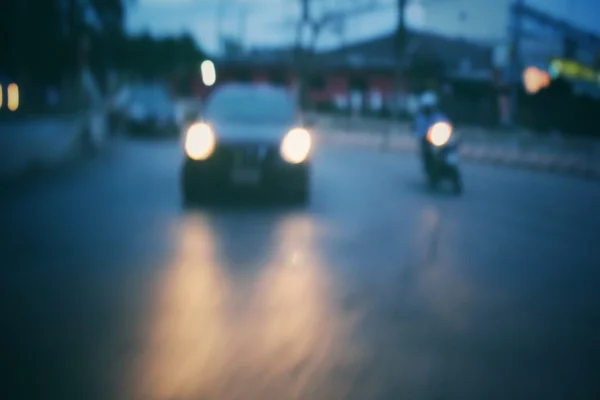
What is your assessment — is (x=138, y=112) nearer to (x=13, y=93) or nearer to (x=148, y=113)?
(x=148, y=113)

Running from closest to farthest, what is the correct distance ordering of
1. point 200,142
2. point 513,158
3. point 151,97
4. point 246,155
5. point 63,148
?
point 246,155 < point 200,142 < point 63,148 < point 513,158 < point 151,97

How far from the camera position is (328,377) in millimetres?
5180

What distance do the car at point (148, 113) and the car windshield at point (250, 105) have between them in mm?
18869

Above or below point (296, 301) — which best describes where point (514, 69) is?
above

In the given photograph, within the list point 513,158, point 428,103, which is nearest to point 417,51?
point 513,158

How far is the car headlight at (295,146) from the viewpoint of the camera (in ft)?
44.3

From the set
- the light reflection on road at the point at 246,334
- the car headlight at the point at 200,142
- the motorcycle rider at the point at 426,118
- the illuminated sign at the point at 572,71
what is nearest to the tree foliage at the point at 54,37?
the illuminated sign at the point at 572,71

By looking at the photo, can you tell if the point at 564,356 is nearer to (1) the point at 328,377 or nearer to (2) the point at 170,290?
(1) the point at 328,377

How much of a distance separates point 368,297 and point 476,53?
64965 mm

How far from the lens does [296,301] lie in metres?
7.26

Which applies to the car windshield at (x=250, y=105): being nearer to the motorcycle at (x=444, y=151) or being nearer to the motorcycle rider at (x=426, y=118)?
the motorcycle rider at (x=426, y=118)

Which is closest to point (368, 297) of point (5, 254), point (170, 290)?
point (170, 290)

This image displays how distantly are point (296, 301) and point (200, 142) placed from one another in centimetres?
667

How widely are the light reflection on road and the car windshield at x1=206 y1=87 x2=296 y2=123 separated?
539 cm
